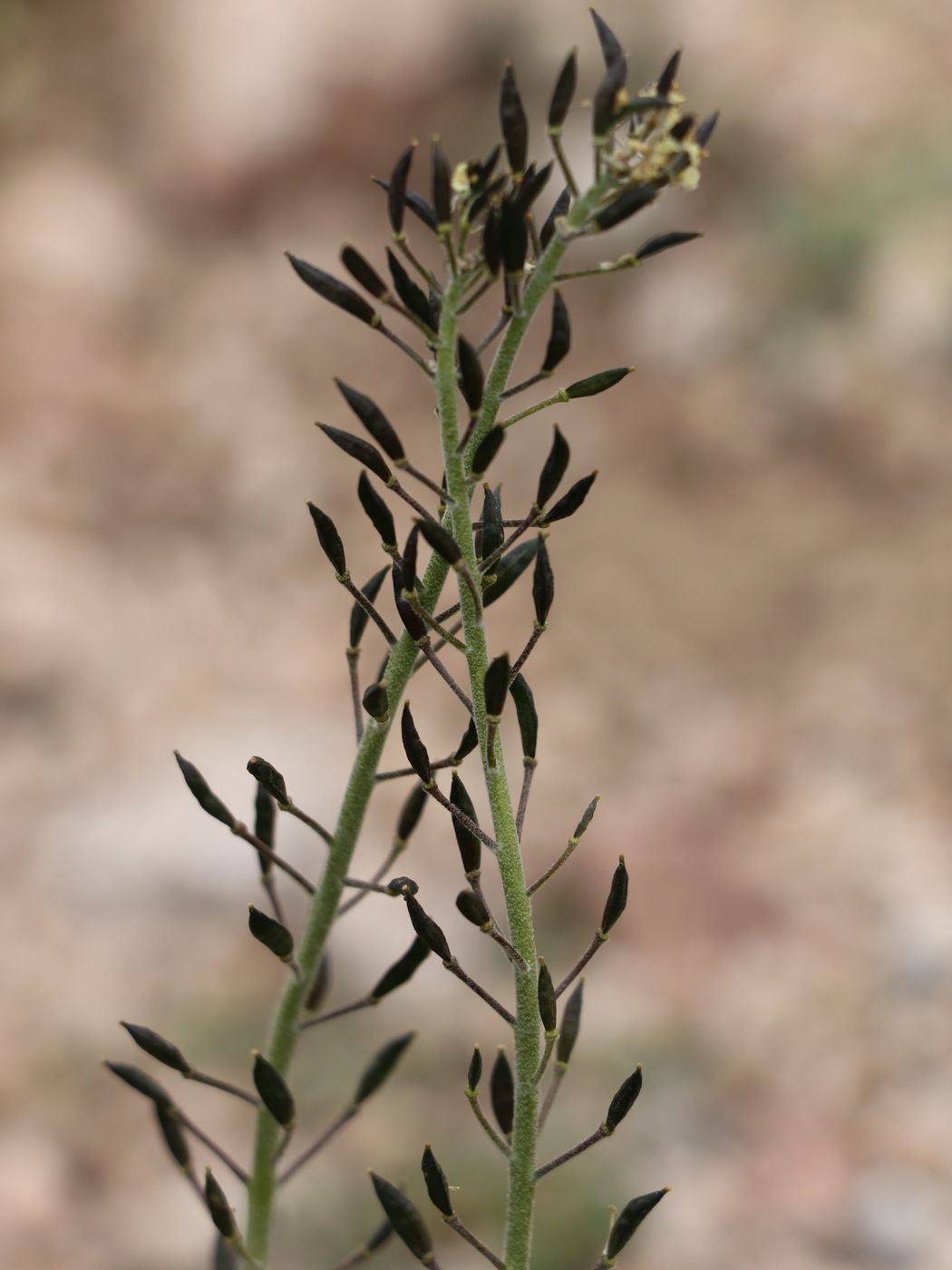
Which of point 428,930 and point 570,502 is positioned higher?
point 570,502

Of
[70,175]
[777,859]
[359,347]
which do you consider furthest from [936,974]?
[70,175]

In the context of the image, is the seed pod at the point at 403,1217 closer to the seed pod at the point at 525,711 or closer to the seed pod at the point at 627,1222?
the seed pod at the point at 627,1222

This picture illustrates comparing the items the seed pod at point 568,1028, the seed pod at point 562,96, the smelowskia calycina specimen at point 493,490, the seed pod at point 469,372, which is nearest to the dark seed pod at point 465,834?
the smelowskia calycina specimen at point 493,490

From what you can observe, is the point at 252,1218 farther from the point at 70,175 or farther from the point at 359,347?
the point at 70,175

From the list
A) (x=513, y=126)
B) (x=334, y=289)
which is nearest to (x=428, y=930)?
(x=334, y=289)

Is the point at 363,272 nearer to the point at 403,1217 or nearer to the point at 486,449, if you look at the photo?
the point at 486,449

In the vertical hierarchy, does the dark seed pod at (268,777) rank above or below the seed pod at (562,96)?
below

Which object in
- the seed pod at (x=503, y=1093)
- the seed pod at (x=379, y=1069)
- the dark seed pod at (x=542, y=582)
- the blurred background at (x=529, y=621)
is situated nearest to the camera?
the dark seed pod at (x=542, y=582)
